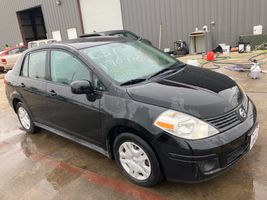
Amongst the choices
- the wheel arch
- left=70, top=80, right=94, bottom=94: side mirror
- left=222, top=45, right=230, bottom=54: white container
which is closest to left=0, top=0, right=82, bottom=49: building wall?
left=222, top=45, right=230, bottom=54: white container

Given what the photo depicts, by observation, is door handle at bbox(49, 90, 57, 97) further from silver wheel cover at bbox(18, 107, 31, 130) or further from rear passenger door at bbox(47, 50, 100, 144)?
silver wheel cover at bbox(18, 107, 31, 130)

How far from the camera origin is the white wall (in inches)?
507

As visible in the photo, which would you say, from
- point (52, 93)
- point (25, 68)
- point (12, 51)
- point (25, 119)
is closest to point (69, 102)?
point (52, 93)

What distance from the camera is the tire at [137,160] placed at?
2.39 m

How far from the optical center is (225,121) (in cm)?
229

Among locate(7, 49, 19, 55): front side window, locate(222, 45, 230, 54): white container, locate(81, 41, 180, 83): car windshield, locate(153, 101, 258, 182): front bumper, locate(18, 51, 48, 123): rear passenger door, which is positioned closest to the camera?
locate(153, 101, 258, 182): front bumper

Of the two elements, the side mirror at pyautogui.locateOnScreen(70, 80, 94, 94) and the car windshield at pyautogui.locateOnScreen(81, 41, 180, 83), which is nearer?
the side mirror at pyautogui.locateOnScreen(70, 80, 94, 94)

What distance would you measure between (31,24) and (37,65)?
19.0 metres

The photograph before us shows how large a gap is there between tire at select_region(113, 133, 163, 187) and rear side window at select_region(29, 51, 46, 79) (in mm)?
1704

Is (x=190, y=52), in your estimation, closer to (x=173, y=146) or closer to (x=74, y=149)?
(x=74, y=149)

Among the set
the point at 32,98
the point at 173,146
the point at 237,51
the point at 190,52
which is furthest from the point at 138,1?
the point at 173,146

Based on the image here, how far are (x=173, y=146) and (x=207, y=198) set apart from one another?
64cm

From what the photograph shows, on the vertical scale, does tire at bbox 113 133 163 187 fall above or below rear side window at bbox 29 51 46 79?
below

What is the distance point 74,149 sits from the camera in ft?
12.1
